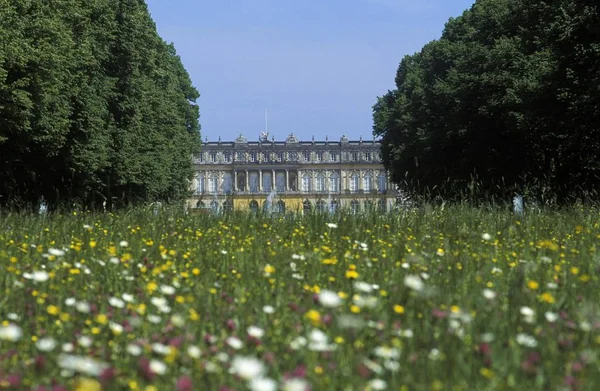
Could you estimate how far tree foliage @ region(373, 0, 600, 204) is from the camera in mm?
25391

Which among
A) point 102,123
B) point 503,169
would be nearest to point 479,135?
point 503,169

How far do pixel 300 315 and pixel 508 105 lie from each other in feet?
93.6

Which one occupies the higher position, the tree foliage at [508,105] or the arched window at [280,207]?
the tree foliage at [508,105]

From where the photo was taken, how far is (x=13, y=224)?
1126 centimetres

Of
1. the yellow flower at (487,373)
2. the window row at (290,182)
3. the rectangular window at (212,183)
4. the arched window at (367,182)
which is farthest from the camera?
the arched window at (367,182)

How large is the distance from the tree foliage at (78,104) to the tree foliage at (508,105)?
34.9 ft

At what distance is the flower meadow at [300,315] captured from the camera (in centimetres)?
427

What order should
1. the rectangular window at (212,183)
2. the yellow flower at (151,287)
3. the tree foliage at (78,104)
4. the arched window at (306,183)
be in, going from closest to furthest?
the yellow flower at (151,287), the tree foliage at (78,104), the rectangular window at (212,183), the arched window at (306,183)

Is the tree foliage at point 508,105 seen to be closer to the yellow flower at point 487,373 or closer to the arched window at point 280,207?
the arched window at point 280,207

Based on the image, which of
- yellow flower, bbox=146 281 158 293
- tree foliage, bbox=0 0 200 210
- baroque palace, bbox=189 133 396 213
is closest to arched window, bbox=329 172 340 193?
baroque palace, bbox=189 133 396 213

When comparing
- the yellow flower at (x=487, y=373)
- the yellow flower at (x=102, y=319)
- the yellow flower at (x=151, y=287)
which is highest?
the yellow flower at (x=151, y=287)

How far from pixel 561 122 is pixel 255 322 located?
72.8 feet

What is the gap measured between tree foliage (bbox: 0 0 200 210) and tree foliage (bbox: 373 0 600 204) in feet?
34.9

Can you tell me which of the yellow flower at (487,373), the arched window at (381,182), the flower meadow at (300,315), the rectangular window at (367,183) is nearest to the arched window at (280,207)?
the flower meadow at (300,315)
